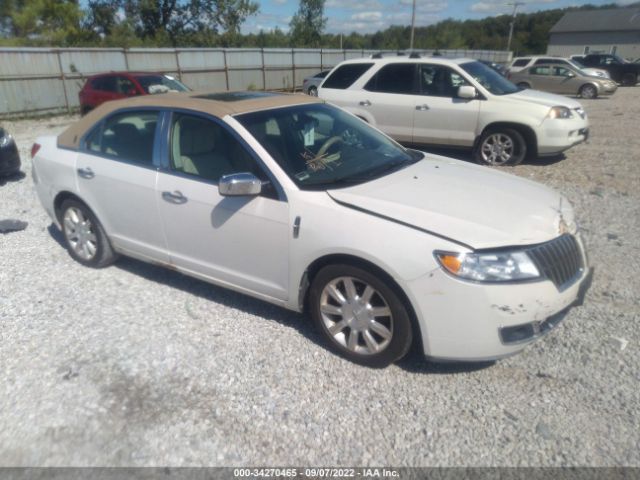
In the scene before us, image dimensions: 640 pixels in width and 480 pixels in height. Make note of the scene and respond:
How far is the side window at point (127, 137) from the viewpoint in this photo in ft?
Answer: 12.7

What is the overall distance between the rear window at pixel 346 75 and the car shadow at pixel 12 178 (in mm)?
5563

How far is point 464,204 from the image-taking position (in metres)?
3.01

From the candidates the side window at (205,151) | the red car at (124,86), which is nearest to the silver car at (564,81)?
the red car at (124,86)

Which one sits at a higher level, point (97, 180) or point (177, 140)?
point (177, 140)

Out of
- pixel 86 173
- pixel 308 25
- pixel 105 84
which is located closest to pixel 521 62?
pixel 105 84

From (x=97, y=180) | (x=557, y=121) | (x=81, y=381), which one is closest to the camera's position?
(x=81, y=381)

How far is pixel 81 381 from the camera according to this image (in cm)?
306

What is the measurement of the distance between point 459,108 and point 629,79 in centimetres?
2552

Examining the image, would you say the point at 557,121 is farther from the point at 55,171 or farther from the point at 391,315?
the point at 55,171

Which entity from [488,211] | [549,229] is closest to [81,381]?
[488,211]

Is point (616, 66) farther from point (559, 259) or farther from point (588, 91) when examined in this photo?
point (559, 259)

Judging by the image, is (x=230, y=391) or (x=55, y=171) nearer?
(x=230, y=391)

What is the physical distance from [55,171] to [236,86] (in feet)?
68.9

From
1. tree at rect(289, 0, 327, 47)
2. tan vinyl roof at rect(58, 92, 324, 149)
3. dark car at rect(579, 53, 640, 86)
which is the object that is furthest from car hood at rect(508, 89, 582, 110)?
tree at rect(289, 0, 327, 47)
